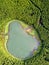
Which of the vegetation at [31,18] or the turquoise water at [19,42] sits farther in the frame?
the turquoise water at [19,42]

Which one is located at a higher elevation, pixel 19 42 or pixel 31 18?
pixel 31 18

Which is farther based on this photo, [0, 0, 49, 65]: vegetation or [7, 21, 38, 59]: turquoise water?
[7, 21, 38, 59]: turquoise water

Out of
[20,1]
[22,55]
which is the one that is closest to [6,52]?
[22,55]

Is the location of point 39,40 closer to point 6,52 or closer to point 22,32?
point 22,32
